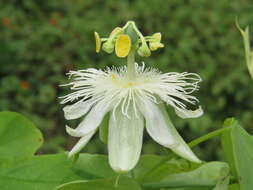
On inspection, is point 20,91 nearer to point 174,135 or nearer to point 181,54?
point 181,54

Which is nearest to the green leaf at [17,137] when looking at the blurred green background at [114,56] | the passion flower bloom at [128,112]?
the passion flower bloom at [128,112]

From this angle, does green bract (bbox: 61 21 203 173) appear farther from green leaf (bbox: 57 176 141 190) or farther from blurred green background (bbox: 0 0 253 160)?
blurred green background (bbox: 0 0 253 160)

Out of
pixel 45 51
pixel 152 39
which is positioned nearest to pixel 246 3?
pixel 45 51

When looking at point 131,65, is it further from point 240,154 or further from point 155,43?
point 240,154

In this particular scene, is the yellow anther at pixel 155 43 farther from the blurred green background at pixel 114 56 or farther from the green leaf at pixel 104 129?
the blurred green background at pixel 114 56

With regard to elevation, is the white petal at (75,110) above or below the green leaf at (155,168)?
above

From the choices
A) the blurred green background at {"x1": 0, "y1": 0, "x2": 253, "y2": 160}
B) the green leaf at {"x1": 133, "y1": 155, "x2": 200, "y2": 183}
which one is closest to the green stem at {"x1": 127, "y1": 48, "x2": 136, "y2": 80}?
the green leaf at {"x1": 133, "y1": 155, "x2": 200, "y2": 183}
